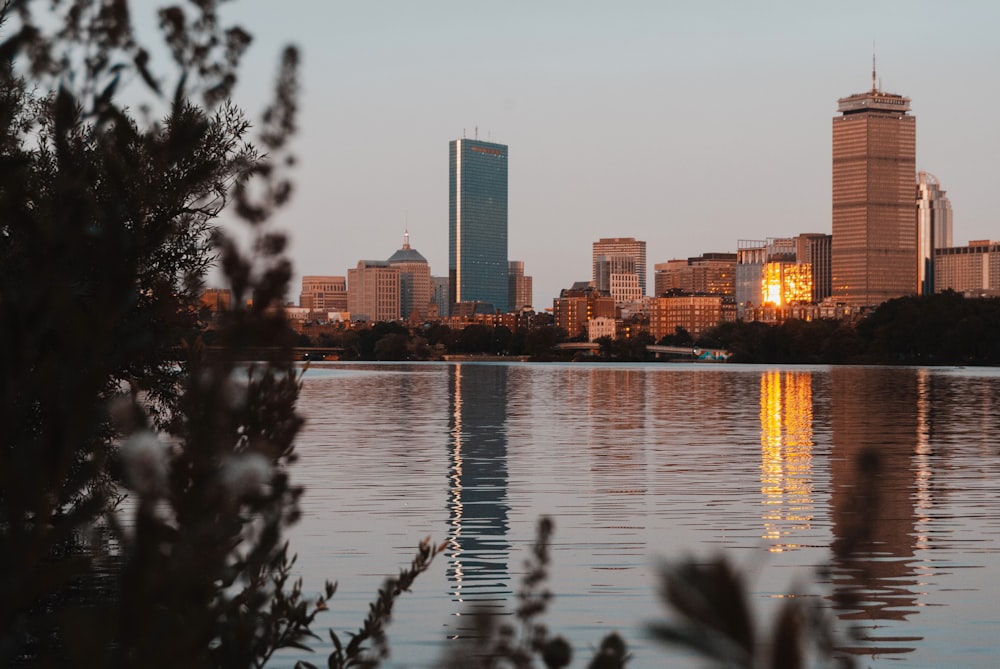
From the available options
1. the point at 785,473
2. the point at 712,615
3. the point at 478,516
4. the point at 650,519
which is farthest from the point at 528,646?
the point at 785,473

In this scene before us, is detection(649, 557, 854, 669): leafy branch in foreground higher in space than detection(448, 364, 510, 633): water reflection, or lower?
higher

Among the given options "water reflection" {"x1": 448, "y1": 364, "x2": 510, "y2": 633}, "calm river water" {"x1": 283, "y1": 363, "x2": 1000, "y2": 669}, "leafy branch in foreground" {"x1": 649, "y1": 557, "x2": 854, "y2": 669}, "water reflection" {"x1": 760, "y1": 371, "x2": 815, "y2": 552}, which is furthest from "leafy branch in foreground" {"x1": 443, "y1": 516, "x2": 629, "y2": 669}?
"water reflection" {"x1": 760, "y1": 371, "x2": 815, "y2": 552}

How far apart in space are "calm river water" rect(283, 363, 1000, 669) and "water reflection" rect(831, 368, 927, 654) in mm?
19

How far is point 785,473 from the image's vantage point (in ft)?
86.2

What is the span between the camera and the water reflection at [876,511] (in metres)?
2.01

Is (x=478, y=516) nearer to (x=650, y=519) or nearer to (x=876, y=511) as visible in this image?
(x=650, y=519)

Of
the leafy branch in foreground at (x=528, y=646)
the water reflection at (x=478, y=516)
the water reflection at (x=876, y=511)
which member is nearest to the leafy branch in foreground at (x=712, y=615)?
the water reflection at (x=876, y=511)

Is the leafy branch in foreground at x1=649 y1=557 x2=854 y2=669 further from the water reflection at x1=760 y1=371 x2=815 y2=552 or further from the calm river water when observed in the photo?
the water reflection at x1=760 y1=371 x2=815 y2=552

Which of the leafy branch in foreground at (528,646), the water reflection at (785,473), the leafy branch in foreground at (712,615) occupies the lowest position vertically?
the water reflection at (785,473)

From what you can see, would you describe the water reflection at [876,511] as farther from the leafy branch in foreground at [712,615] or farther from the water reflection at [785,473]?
the leafy branch in foreground at [712,615]

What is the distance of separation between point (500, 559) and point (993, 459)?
17872 mm

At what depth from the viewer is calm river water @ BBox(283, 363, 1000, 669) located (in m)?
11.5

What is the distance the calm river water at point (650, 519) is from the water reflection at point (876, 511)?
0.02 m

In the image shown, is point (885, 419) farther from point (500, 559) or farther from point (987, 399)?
point (500, 559)
